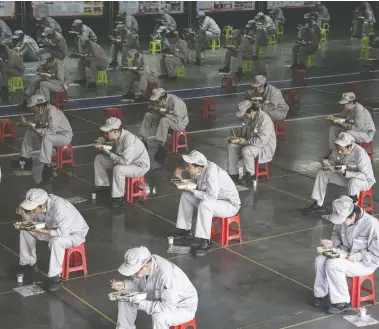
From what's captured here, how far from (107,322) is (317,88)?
49.2 ft

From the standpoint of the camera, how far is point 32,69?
83.1ft

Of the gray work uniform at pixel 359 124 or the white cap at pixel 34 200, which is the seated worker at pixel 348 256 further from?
the gray work uniform at pixel 359 124

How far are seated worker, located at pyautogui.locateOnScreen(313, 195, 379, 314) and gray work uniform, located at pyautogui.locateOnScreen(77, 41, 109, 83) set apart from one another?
560 inches

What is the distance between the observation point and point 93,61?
2277 cm

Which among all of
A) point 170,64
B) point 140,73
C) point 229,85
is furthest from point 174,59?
point 140,73

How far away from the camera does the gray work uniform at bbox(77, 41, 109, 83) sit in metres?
22.6

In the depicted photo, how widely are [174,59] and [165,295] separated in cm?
1633

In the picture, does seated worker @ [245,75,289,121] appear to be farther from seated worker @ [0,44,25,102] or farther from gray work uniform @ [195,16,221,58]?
gray work uniform @ [195,16,221,58]

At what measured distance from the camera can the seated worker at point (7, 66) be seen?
843 inches

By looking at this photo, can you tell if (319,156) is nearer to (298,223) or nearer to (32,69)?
(298,223)

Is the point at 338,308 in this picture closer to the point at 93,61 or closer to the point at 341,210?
the point at 341,210

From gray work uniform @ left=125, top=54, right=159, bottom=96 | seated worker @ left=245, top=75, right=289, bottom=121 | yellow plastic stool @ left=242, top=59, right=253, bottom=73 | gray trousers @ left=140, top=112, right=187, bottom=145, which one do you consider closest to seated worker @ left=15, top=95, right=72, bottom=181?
gray trousers @ left=140, top=112, right=187, bottom=145

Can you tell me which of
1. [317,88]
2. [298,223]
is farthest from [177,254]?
[317,88]

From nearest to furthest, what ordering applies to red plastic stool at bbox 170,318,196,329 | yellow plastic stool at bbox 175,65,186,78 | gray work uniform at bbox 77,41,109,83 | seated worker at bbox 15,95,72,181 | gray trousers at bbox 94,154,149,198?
red plastic stool at bbox 170,318,196,329, gray trousers at bbox 94,154,149,198, seated worker at bbox 15,95,72,181, gray work uniform at bbox 77,41,109,83, yellow plastic stool at bbox 175,65,186,78
